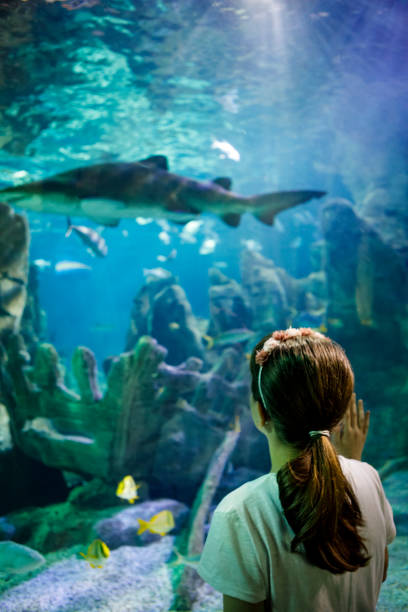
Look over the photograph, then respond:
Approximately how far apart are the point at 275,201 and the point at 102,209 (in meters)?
2.19

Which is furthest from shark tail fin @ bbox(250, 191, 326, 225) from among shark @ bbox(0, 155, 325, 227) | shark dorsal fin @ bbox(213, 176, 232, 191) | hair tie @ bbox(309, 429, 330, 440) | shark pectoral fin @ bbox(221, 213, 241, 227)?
hair tie @ bbox(309, 429, 330, 440)

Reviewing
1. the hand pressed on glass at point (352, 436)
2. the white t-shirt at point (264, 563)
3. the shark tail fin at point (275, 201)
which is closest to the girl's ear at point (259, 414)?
the white t-shirt at point (264, 563)

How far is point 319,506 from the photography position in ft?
3.48

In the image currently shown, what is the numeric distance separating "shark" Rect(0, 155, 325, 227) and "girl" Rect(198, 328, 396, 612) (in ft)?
10.3

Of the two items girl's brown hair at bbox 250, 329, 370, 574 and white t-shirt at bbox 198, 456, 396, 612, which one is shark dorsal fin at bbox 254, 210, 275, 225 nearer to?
girl's brown hair at bbox 250, 329, 370, 574

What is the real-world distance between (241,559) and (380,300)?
817 cm

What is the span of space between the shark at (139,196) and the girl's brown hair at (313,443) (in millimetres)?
3097

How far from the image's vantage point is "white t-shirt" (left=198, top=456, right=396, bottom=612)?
43.3 inches

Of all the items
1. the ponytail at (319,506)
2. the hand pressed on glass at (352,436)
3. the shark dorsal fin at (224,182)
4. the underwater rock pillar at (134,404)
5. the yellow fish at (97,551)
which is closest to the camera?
the ponytail at (319,506)

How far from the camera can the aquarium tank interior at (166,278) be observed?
3820 mm

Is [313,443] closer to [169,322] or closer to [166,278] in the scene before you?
[169,322]

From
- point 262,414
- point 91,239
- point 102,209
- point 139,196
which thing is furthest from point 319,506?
point 91,239

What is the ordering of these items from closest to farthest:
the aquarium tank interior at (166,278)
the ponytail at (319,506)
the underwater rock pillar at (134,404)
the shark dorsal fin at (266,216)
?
Result: the ponytail at (319,506), the aquarium tank interior at (166,278), the shark dorsal fin at (266,216), the underwater rock pillar at (134,404)

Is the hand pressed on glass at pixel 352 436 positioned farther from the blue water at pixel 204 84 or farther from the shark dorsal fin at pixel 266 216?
the blue water at pixel 204 84
